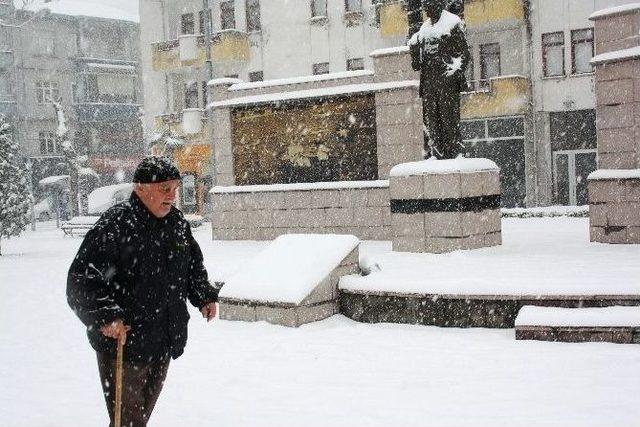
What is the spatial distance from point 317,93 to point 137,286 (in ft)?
37.4

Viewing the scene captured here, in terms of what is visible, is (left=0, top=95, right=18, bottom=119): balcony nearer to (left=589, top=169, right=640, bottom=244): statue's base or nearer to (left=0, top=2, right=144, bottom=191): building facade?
(left=0, top=2, right=144, bottom=191): building facade

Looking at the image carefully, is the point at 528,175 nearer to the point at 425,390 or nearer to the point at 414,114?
the point at 414,114

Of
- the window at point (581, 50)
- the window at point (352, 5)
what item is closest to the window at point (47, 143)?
the window at point (352, 5)

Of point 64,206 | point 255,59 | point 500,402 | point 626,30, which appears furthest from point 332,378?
point 64,206

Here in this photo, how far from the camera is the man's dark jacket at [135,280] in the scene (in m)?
3.64

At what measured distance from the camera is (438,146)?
11289 mm

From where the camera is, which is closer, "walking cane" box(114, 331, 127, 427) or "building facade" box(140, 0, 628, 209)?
"walking cane" box(114, 331, 127, 427)

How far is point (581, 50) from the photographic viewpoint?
88.6 feet

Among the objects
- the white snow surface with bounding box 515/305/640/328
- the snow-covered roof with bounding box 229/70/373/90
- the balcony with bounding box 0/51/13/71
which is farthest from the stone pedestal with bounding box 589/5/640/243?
the balcony with bounding box 0/51/13/71

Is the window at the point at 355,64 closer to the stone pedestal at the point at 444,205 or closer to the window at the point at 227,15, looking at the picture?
the window at the point at 227,15

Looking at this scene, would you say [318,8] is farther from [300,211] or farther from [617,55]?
[617,55]

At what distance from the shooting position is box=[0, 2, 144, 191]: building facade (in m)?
45.8

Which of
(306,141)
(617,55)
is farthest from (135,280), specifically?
(306,141)

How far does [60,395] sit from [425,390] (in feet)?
9.52
